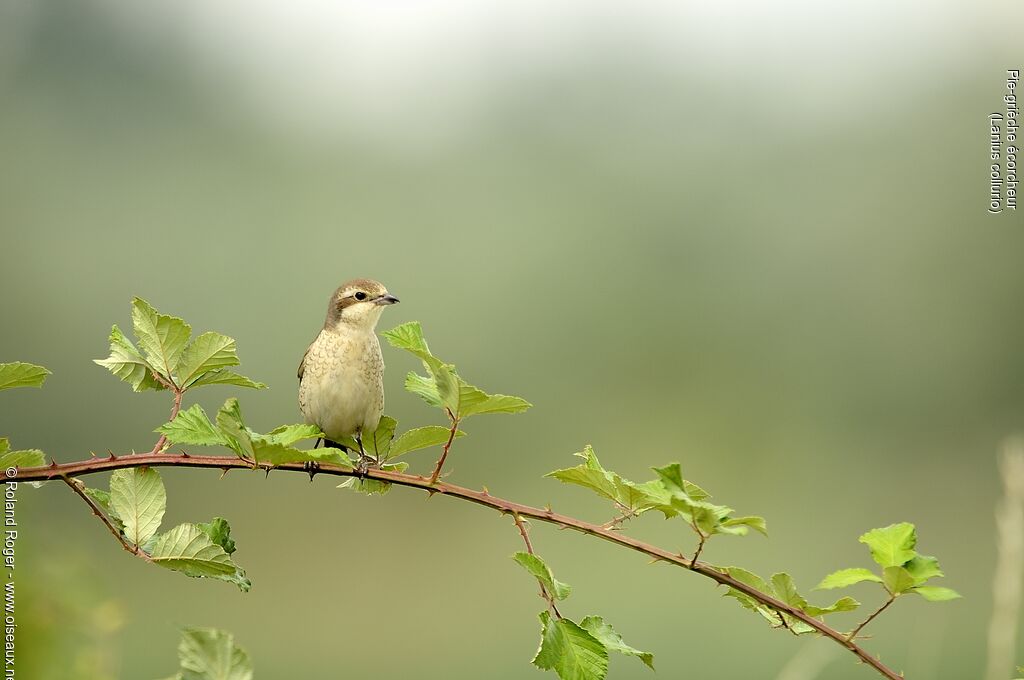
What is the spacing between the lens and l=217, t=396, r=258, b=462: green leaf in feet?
5.44

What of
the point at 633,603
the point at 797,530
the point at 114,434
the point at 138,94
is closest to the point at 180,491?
the point at 114,434

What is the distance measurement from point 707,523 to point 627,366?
74.2 ft

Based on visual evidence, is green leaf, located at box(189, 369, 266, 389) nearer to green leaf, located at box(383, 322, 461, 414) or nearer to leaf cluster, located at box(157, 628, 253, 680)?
green leaf, located at box(383, 322, 461, 414)

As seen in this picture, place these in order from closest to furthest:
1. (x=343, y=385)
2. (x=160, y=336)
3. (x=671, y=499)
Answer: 1. (x=671, y=499)
2. (x=160, y=336)
3. (x=343, y=385)

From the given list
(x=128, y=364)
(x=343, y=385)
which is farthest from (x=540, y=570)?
(x=343, y=385)

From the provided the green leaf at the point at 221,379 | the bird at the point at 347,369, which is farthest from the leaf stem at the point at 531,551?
the bird at the point at 347,369

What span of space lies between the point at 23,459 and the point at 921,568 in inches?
62.2

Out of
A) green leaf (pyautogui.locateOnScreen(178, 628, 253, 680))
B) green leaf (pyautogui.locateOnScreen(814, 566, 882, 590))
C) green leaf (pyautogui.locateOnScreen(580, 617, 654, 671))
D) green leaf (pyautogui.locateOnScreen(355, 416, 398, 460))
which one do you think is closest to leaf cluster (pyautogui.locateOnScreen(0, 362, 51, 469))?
green leaf (pyautogui.locateOnScreen(178, 628, 253, 680))

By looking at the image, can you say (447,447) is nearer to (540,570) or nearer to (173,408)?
(540,570)

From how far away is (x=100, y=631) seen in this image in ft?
10.7

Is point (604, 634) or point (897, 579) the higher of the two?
point (897, 579)

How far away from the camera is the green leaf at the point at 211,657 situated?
1.39 meters

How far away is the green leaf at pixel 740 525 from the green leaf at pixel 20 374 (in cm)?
122

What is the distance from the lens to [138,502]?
1879 mm
